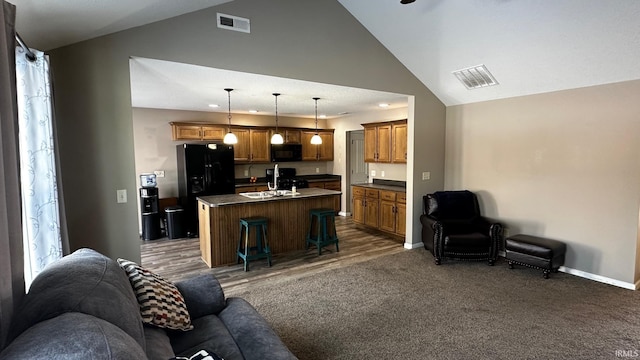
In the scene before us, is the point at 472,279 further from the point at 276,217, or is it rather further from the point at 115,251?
the point at 115,251

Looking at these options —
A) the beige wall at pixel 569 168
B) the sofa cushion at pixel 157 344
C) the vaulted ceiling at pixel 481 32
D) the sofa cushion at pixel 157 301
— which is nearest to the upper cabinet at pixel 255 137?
the vaulted ceiling at pixel 481 32

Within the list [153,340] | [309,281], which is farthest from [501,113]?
[153,340]

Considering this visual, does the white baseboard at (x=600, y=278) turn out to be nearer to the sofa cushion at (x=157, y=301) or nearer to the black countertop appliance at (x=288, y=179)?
the sofa cushion at (x=157, y=301)

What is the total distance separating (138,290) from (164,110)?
5.50 meters

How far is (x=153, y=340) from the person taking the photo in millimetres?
1611

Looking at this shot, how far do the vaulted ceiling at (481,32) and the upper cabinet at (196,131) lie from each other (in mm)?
3688

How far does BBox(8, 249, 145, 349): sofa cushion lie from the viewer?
116 cm

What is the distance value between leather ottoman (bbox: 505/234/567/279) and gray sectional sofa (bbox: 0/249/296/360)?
366 cm

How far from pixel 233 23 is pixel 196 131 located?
3681mm

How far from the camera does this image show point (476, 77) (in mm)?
4426

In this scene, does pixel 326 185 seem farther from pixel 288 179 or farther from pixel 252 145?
pixel 252 145

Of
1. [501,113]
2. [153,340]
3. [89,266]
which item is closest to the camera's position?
[89,266]

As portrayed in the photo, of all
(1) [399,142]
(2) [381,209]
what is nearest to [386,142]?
(1) [399,142]

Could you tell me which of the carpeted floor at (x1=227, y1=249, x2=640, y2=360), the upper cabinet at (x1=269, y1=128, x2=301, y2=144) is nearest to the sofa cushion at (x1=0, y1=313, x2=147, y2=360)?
the carpeted floor at (x1=227, y1=249, x2=640, y2=360)
